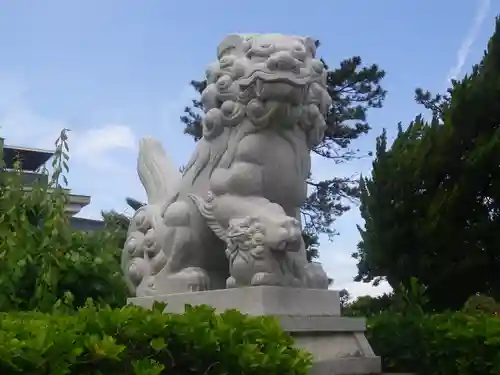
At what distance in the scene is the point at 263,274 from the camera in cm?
358

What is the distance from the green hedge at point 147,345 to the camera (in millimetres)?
2260

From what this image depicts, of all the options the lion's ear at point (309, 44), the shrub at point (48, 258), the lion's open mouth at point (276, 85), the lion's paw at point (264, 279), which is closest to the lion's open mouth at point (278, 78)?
the lion's open mouth at point (276, 85)

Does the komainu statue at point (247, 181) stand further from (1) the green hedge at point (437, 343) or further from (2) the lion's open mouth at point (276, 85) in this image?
(1) the green hedge at point (437, 343)

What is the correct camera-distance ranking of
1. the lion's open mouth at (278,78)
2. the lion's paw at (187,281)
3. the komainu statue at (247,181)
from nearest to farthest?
the komainu statue at (247,181)
the lion's open mouth at (278,78)
the lion's paw at (187,281)

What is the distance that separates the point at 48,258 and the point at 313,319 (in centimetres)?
161

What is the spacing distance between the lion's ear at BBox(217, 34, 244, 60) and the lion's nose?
32 centimetres

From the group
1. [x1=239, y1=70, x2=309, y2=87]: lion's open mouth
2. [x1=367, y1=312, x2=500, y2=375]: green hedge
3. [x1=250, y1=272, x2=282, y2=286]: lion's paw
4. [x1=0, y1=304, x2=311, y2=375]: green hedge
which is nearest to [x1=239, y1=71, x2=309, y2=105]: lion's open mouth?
[x1=239, y1=70, x2=309, y2=87]: lion's open mouth

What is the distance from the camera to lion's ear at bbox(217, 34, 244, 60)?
4.07m

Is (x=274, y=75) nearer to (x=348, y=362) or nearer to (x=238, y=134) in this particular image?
(x=238, y=134)

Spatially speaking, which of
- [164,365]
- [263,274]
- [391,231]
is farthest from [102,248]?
[391,231]

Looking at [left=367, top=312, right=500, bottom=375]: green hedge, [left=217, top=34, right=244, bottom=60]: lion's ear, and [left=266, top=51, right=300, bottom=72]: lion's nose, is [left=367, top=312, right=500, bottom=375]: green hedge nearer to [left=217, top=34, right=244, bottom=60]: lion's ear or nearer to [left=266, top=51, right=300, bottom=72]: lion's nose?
[left=266, top=51, right=300, bottom=72]: lion's nose

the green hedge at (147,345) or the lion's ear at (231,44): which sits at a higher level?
the lion's ear at (231,44)

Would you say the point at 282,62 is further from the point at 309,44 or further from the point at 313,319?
the point at 313,319

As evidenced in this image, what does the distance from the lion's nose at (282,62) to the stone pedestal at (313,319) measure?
114 cm
